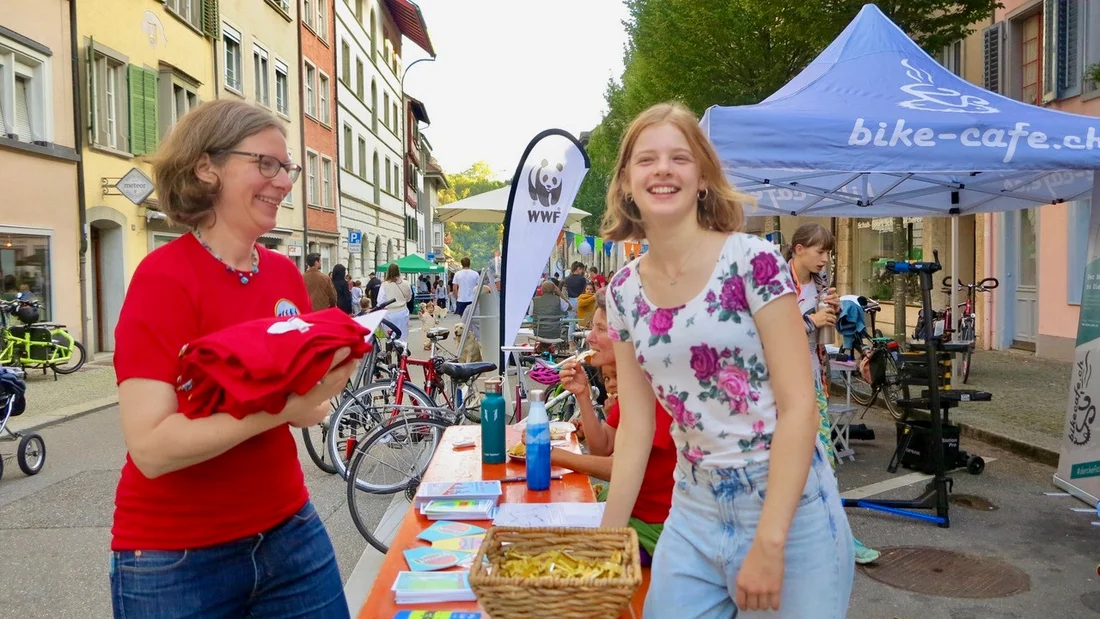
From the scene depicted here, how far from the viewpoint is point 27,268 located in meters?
14.5

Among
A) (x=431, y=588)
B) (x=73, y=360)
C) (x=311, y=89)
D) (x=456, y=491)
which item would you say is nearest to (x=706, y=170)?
(x=431, y=588)

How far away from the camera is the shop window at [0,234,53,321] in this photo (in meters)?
14.0

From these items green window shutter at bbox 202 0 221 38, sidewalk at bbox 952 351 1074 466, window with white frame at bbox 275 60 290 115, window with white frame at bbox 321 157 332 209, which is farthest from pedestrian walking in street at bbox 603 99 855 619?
window with white frame at bbox 321 157 332 209

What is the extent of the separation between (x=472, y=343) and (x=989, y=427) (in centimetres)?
570

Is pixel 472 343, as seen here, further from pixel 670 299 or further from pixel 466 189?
pixel 466 189

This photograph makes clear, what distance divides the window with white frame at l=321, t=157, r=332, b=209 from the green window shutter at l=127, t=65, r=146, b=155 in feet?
43.7

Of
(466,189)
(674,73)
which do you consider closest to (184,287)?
(674,73)

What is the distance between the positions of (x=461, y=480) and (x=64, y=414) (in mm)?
8456

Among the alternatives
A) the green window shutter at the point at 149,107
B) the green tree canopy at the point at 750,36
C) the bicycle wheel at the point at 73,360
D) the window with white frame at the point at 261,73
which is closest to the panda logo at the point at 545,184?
the green tree canopy at the point at 750,36

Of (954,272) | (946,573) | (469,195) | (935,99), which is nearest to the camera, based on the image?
(946,573)

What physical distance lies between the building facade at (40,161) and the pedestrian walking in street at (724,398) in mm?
14764

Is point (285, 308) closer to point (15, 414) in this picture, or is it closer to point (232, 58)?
point (15, 414)

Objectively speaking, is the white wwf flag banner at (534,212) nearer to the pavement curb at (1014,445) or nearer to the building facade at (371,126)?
the pavement curb at (1014,445)

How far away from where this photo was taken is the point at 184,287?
1.82m
